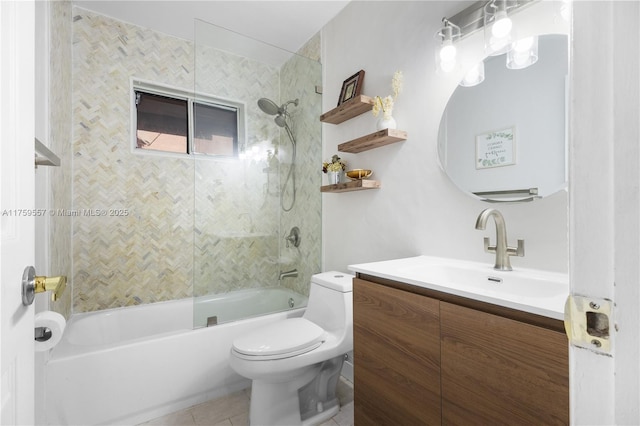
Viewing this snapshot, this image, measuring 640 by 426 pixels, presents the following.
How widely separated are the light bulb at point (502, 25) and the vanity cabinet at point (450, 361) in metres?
1.13

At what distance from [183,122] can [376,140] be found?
1.89 metres

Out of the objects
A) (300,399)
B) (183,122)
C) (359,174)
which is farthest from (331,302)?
(183,122)

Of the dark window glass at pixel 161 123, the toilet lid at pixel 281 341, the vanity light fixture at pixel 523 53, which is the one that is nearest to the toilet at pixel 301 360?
the toilet lid at pixel 281 341

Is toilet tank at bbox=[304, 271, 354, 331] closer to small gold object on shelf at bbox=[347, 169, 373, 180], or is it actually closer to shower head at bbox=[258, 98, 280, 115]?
small gold object on shelf at bbox=[347, 169, 373, 180]

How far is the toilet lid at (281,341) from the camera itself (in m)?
1.44

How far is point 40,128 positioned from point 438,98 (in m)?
2.06

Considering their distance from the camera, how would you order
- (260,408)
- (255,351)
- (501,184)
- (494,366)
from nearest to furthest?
1. (494,366)
2. (501,184)
3. (255,351)
4. (260,408)

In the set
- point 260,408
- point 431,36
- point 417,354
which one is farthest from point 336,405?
point 431,36

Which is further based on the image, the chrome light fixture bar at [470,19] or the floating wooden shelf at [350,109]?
the floating wooden shelf at [350,109]

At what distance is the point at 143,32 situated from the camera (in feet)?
8.11

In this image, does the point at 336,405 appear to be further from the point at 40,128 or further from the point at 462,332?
the point at 40,128

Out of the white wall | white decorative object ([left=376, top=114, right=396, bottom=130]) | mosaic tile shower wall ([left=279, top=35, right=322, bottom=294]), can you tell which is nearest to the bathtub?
mosaic tile shower wall ([left=279, top=35, right=322, bottom=294])

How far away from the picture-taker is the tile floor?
5.42ft

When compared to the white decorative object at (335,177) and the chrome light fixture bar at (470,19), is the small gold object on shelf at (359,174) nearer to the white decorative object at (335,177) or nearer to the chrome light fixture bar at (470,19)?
the white decorative object at (335,177)
